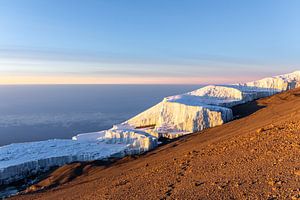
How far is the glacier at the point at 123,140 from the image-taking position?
25156mm

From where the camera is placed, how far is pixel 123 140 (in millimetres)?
31594

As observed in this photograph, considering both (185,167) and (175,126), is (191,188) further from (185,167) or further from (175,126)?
(175,126)

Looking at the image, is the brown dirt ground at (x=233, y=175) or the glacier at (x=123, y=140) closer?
the brown dirt ground at (x=233, y=175)

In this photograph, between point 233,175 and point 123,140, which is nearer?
point 233,175

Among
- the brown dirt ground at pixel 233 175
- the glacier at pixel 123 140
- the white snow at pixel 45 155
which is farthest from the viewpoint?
the glacier at pixel 123 140

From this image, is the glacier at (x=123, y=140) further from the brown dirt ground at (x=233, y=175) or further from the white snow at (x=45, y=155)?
the brown dirt ground at (x=233, y=175)

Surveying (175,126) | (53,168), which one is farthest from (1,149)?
(175,126)

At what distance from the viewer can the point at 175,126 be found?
34.6 meters

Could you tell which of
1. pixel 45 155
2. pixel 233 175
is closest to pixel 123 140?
pixel 45 155

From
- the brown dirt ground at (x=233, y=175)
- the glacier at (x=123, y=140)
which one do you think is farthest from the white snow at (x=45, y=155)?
the brown dirt ground at (x=233, y=175)

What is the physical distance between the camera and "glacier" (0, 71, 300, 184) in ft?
82.5

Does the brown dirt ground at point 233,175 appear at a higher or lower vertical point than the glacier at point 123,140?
higher

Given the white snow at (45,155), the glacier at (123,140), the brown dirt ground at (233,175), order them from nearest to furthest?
the brown dirt ground at (233,175) → the white snow at (45,155) → the glacier at (123,140)

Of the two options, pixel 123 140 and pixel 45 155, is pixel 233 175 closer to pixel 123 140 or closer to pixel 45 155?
pixel 45 155
